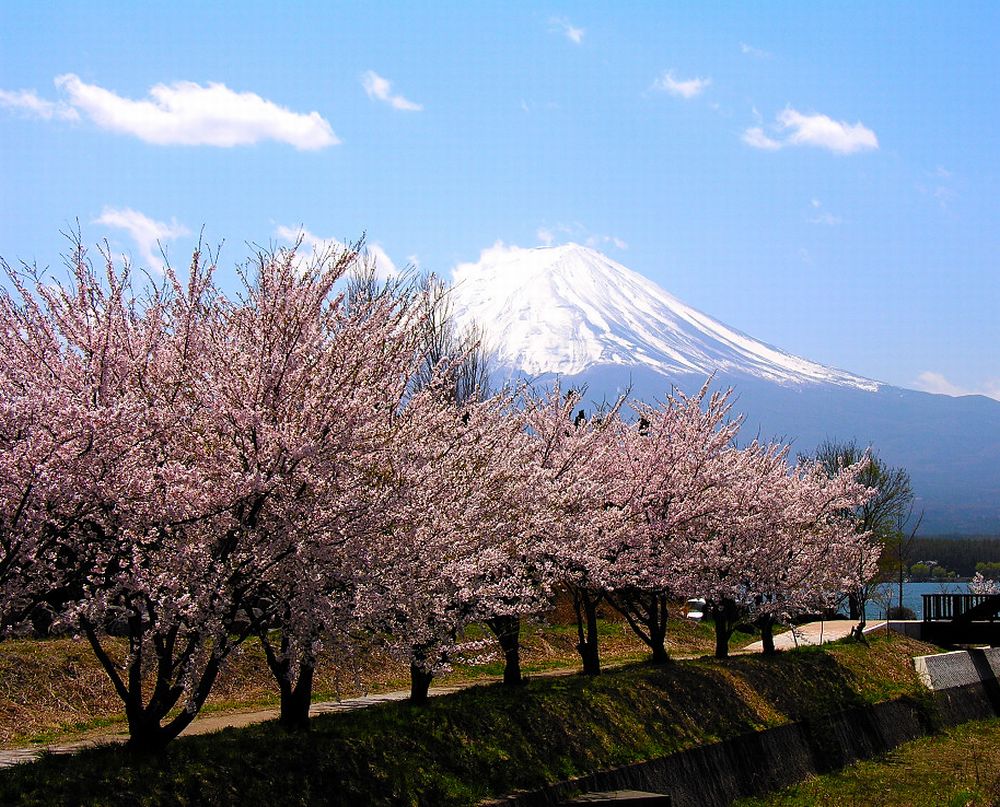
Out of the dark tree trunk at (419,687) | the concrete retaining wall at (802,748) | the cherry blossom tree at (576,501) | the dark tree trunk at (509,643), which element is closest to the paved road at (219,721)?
the dark tree trunk at (419,687)

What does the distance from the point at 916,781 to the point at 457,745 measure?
1074 cm

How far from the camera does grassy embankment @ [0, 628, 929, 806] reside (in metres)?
11.2

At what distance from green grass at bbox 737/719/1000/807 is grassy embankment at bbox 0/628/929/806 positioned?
1492 mm

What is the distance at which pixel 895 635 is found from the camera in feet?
110

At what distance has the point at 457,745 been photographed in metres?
15.1

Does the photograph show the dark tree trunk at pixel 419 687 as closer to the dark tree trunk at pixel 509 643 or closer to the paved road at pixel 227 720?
the paved road at pixel 227 720

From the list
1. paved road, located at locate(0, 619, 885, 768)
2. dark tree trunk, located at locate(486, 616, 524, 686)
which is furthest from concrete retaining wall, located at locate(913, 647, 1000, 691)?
dark tree trunk, located at locate(486, 616, 524, 686)

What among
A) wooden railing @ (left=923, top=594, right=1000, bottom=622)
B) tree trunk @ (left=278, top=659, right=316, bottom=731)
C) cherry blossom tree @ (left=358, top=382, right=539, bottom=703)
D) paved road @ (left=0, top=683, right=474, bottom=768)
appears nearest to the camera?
cherry blossom tree @ (left=358, top=382, right=539, bottom=703)

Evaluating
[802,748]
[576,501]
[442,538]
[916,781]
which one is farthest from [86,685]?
[916,781]

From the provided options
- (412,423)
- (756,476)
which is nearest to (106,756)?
(412,423)

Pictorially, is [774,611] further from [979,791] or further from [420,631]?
[420,631]

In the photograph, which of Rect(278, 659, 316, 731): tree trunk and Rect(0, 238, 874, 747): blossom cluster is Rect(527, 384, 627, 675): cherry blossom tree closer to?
Rect(0, 238, 874, 747): blossom cluster

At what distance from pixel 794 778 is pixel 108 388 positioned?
1568 centimetres

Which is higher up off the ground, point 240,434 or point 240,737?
point 240,434
